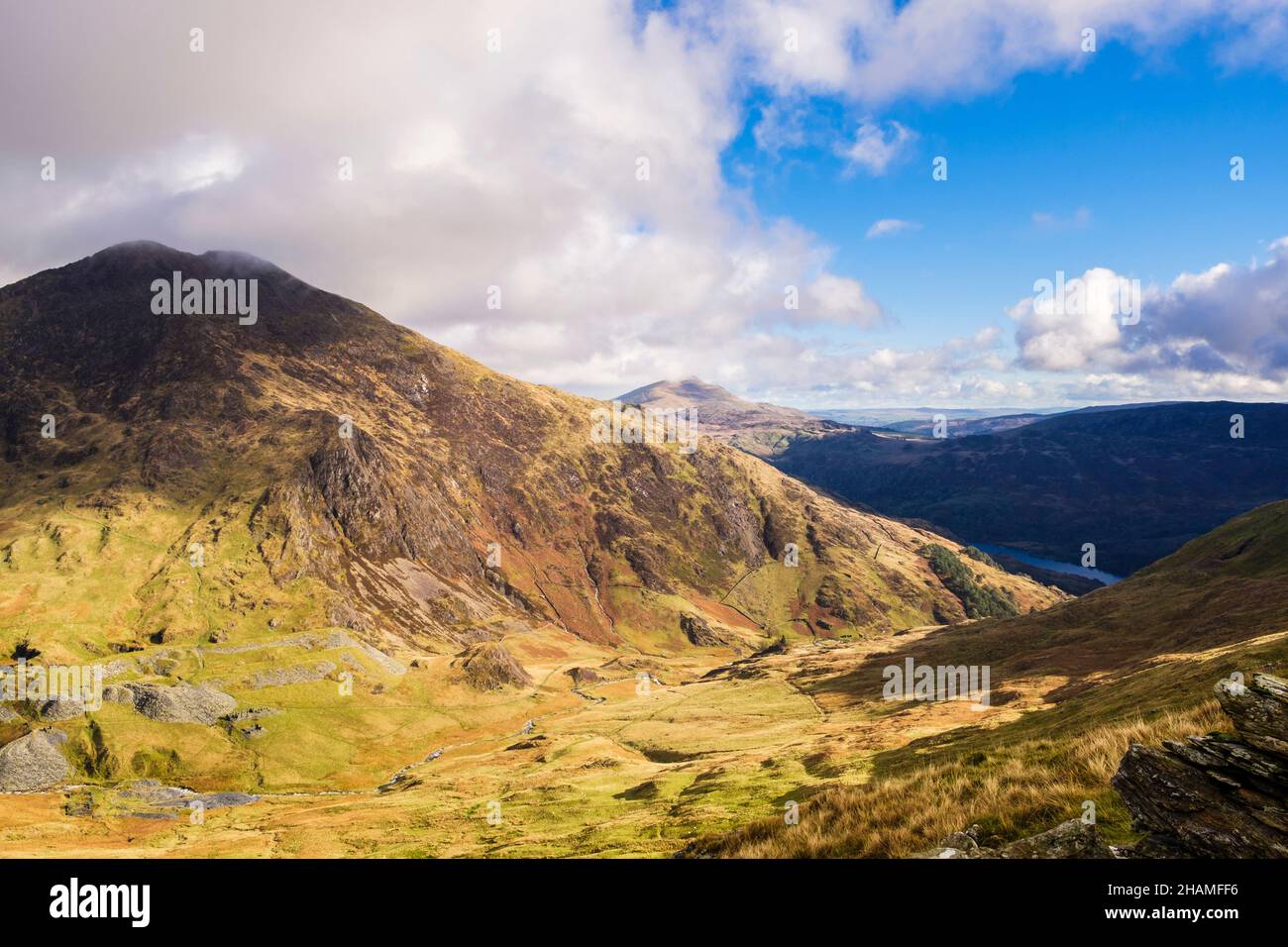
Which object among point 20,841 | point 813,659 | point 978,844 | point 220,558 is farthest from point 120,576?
point 978,844

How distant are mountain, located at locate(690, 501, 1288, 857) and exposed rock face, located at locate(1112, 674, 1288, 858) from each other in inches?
Answer: 1.3

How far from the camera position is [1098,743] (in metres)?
21.7

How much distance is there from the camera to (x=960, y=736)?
59.2m

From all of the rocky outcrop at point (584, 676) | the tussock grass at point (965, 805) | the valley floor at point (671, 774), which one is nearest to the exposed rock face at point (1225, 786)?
the tussock grass at point (965, 805)

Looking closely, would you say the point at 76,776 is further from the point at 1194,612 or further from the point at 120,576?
the point at 1194,612

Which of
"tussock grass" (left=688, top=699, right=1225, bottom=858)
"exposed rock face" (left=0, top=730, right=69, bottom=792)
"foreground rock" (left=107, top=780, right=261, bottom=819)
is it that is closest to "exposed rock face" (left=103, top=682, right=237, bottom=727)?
"exposed rock face" (left=0, top=730, right=69, bottom=792)

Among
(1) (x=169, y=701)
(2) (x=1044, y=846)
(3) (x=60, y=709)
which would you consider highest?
(2) (x=1044, y=846)

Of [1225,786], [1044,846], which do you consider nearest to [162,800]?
[1044,846]

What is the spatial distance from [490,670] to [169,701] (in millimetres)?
69291

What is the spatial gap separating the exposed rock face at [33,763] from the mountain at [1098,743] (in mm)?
126485

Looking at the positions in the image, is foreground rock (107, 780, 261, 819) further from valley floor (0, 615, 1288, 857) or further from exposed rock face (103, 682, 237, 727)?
exposed rock face (103, 682, 237, 727)

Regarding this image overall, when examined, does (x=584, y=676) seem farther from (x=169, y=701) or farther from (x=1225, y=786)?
(x=1225, y=786)

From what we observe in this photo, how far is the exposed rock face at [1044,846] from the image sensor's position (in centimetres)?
1349
